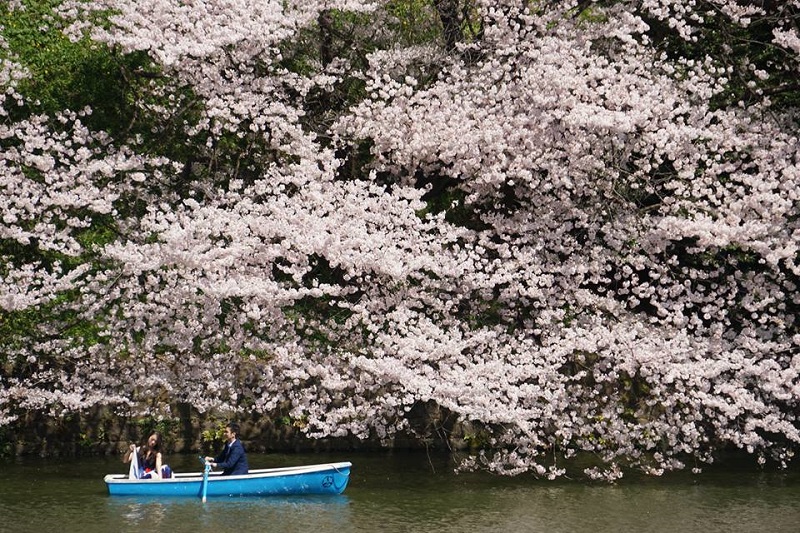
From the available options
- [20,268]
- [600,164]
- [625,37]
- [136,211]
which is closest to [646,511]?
[600,164]

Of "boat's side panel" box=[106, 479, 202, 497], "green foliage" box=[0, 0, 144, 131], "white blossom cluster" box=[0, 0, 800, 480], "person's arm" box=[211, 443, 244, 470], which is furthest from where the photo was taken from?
"green foliage" box=[0, 0, 144, 131]

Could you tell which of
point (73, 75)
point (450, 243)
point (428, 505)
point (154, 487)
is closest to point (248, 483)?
point (154, 487)

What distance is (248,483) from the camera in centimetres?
1536

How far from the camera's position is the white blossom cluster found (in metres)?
16.1

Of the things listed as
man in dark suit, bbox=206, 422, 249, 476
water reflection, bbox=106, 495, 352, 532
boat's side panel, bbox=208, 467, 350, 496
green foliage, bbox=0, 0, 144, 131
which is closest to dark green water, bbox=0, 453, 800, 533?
water reflection, bbox=106, 495, 352, 532

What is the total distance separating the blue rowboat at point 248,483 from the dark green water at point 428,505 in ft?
0.70

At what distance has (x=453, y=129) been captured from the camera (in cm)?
1731

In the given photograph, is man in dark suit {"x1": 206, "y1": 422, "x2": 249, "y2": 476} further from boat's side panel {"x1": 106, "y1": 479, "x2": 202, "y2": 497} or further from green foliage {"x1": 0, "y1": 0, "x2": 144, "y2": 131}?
green foliage {"x1": 0, "y1": 0, "x2": 144, "y2": 131}

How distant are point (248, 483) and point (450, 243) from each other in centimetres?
583

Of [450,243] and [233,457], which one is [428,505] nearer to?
[233,457]

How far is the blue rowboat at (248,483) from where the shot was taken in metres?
15.2

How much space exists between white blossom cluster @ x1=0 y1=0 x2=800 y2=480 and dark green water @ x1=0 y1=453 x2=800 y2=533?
0.62m

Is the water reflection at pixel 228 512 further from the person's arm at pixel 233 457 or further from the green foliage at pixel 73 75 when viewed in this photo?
the green foliage at pixel 73 75

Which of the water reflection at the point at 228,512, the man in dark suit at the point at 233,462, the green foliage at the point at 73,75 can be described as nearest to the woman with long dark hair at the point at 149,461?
the water reflection at the point at 228,512
